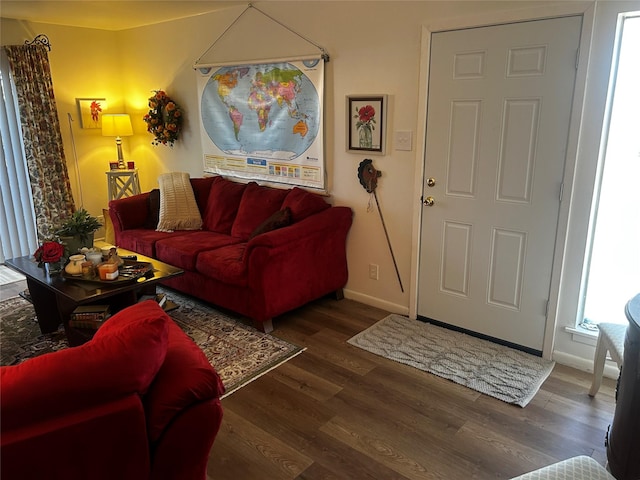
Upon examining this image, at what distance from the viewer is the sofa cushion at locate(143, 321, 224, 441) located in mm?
1391

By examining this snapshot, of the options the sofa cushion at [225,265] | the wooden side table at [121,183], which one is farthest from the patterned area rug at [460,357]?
the wooden side table at [121,183]

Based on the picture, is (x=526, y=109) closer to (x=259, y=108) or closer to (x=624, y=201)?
(x=624, y=201)

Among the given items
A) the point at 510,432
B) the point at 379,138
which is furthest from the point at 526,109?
the point at 510,432

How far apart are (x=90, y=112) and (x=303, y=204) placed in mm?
3192

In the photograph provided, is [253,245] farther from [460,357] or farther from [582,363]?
[582,363]

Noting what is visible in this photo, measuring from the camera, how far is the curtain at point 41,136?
15.5ft

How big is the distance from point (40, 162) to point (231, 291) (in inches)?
117

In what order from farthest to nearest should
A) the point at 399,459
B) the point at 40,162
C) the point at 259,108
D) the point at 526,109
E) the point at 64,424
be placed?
the point at 40,162 → the point at 259,108 → the point at 526,109 → the point at 399,459 → the point at 64,424

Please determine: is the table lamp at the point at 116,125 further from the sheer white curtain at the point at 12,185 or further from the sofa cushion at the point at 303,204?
the sofa cushion at the point at 303,204

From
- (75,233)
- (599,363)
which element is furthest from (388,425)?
(75,233)

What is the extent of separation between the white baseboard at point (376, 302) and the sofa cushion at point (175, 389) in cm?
229

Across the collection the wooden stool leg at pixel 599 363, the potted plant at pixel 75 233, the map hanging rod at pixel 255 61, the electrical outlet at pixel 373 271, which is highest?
the map hanging rod at pixel 255 61

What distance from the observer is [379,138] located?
11.2ft

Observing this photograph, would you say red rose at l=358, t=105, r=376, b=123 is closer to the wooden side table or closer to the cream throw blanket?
the cream throw blanket
